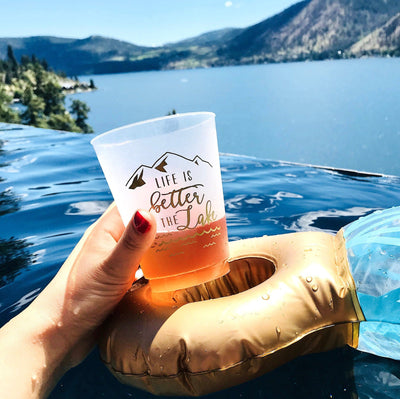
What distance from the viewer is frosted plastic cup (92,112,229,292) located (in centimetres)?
117

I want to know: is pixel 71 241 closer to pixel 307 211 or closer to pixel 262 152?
pixel 307 211

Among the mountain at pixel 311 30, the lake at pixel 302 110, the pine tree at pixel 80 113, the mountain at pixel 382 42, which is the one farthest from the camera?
the mountain at pixel 311 30

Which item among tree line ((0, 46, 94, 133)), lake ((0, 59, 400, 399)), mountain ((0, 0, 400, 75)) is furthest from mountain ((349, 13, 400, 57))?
lake ((0, 59, 400, 399))

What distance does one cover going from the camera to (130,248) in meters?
1.19

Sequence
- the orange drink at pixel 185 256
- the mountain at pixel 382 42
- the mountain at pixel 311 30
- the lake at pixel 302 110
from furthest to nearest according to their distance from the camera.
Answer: the mountain at pixel 311 30 < the mountain at pixel 382 42 < the lake at pixel 302 110 < the orange drink at pixel 185 256

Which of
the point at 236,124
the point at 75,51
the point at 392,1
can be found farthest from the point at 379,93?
the point at 75,51

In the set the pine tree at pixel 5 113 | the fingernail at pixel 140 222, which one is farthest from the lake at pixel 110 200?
the pine tree at pixel 5 113

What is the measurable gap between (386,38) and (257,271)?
311ft

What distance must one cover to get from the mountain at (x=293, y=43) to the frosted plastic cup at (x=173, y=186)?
8914cm

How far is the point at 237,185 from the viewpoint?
427cm

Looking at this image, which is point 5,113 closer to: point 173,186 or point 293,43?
point 173,186

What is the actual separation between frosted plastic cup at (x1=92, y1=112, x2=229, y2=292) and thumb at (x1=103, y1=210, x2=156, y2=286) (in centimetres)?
5

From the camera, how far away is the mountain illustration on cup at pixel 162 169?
3.84ft

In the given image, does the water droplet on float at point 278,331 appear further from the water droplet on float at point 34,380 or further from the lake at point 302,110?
the lake at point 302,110
